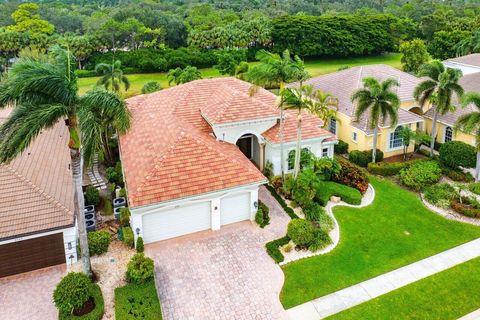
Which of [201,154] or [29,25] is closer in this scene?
[201,154]

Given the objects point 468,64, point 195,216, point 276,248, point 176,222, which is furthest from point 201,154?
point 468,64

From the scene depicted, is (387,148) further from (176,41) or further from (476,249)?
(176,41)

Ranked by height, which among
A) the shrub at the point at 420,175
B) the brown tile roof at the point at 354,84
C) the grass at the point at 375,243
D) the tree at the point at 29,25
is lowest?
the grass at the point at 375,243

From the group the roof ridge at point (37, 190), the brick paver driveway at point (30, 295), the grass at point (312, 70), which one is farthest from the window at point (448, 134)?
the grass at point (312, 70)

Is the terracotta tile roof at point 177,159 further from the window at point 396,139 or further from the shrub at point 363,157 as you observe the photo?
the window at point 396,139

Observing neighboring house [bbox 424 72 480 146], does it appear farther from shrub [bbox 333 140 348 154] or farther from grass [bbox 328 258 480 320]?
grass [bbox 328 258 480 320]

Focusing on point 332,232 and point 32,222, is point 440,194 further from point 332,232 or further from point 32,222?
point 32,222

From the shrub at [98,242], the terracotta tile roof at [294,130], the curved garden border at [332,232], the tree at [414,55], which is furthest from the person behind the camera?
the tree at [414,55]
